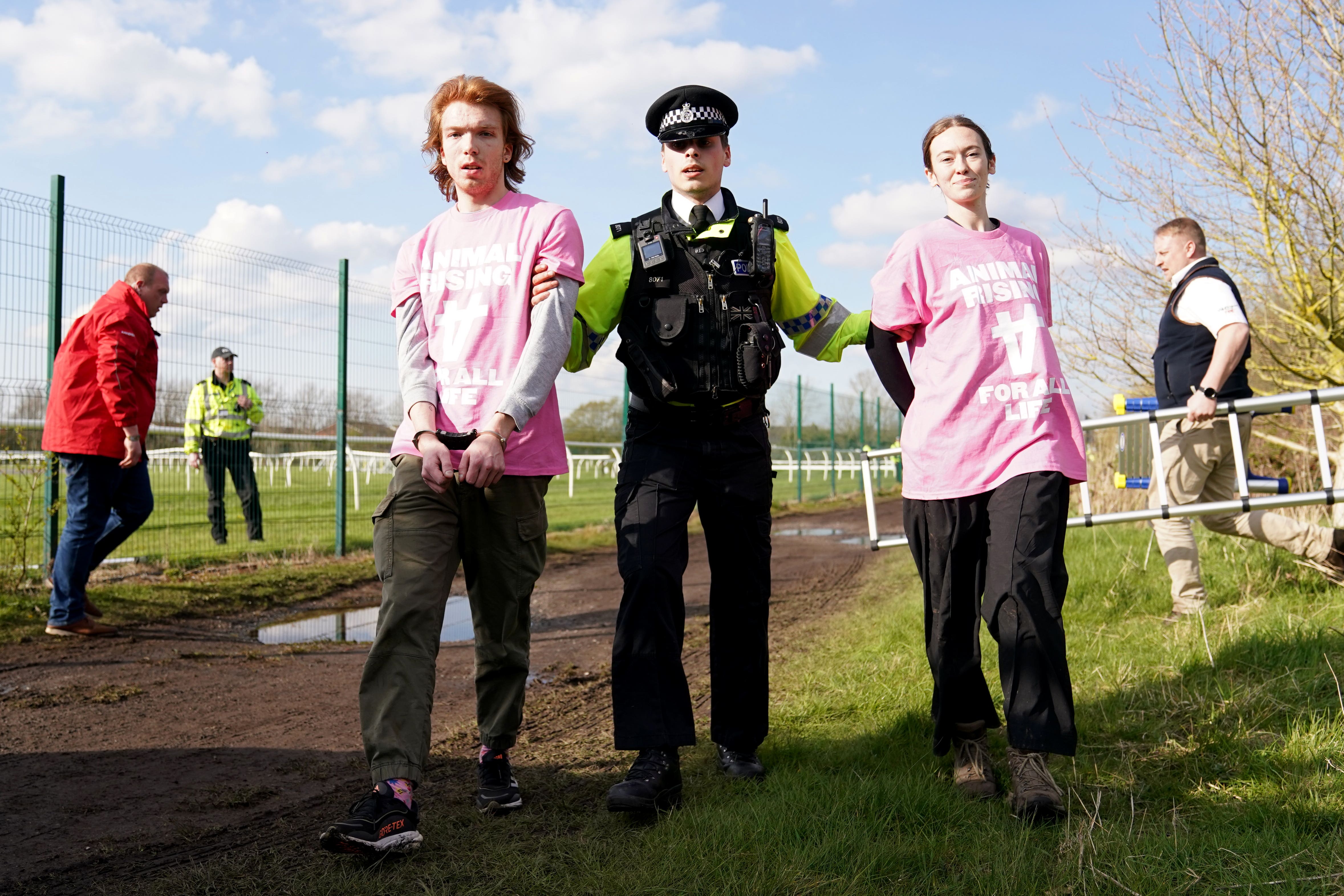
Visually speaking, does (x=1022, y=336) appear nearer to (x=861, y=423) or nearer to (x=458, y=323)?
(x=458, y=323)

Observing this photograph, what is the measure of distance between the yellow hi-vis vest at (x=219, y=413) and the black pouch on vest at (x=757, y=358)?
24.0 ft

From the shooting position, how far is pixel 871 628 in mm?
6129

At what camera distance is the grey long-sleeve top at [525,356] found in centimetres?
296

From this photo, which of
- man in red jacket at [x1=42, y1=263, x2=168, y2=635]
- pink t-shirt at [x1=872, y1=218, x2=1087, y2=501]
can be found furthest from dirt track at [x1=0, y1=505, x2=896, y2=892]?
pink t-shirt at [x1=872, y1=218, x2=1087, y2=501]

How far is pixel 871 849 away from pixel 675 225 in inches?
74.5

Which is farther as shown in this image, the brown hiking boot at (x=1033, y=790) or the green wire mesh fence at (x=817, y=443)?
the green wire mesh fence at (x=817, y=443)

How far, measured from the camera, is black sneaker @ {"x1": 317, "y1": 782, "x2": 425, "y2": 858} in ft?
8.55

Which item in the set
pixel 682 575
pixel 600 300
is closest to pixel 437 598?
pixel 682 575

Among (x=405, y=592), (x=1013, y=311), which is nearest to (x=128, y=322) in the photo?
(x=405, y=592)

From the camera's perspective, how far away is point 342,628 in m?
6.90

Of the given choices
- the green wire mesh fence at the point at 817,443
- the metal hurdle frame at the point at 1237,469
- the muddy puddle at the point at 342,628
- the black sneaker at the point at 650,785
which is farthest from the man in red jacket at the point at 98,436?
the green wire mesh fence at the point at 817,443

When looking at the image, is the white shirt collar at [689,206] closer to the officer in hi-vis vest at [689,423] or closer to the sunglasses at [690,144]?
the officer in hi-vis vest at [689,423]

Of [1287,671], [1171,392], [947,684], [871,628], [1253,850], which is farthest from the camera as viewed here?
[871,628]

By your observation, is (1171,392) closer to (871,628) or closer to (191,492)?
(871,628)
